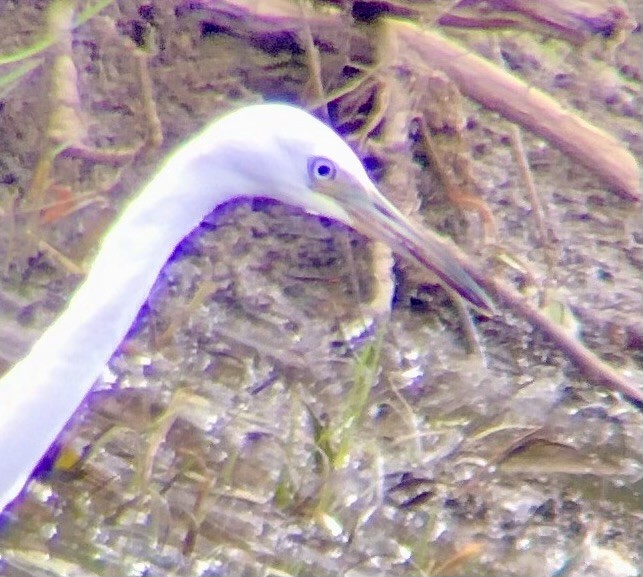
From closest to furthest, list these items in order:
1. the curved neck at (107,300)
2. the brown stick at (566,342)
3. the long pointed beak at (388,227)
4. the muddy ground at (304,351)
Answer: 1. the curved neck at (107,300)
2. the long pointed beak at (388,227)
3. the muddy ground at (304,351)
4. the brown stick at (566,342)

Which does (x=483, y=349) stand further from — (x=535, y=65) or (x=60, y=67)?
(x=60, y=67)

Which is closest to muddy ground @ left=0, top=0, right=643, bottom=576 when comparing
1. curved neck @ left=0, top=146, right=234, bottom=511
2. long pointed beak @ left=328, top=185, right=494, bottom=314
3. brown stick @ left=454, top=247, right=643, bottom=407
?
brown stick @ left=454, top=247, right=643, bottom=407

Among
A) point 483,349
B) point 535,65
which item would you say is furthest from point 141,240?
point 535,65

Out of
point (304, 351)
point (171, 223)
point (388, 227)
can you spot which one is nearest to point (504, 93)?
point (304, 351)

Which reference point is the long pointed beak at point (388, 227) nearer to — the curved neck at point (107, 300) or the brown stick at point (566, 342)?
the curved neck at point (107, 300)

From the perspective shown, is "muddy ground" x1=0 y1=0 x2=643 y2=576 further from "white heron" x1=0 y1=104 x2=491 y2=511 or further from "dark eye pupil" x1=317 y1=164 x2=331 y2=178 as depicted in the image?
"dark eye pupil" x1=317 y1=164 x2=331 y2=178

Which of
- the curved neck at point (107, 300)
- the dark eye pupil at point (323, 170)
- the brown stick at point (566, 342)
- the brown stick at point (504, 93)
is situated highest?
the dark eye pupil at point (323, 170)

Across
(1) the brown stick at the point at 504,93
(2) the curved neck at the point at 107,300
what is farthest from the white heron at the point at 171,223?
(1) the brown stick at the point at 504,93
